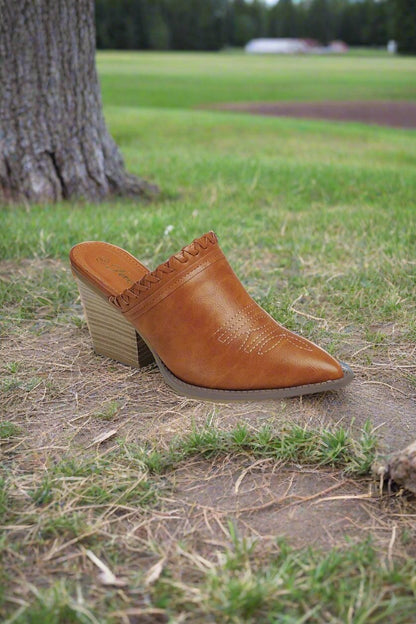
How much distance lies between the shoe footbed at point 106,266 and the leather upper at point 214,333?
0.28m

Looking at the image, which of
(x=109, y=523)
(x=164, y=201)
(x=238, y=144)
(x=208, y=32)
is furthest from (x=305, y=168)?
(x=208, y=32)

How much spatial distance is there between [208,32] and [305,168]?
55.3 m

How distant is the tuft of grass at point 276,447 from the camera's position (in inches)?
67.3

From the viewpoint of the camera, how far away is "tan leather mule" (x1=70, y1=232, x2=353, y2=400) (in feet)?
6.47

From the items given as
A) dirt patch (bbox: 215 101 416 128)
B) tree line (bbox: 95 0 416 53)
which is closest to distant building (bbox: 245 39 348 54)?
tree line (bbox: 95 0 416 53)

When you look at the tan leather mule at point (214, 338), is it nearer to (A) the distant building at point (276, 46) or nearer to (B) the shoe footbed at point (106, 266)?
(B) the shoe footbed at point (106, 266)

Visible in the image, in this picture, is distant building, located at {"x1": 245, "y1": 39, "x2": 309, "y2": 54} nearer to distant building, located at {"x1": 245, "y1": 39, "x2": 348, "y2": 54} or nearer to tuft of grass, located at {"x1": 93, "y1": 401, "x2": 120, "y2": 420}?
distant building, located at {"x1": 245, "y1": 39, "x2": 348, "y2": 54}

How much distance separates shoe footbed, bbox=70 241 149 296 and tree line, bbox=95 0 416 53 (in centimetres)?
4785

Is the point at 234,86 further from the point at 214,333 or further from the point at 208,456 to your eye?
the point at 208,456

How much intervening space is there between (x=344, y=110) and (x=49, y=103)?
11803 mm

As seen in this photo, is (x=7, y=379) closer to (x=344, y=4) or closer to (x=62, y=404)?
(x=62, y=404)

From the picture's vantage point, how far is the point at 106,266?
95.1 inches

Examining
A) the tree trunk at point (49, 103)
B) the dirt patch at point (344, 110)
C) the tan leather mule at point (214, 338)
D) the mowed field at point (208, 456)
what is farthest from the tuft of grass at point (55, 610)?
the dirt patch at point (344, 110)

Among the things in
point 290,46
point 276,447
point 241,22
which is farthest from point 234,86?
point 290,46
